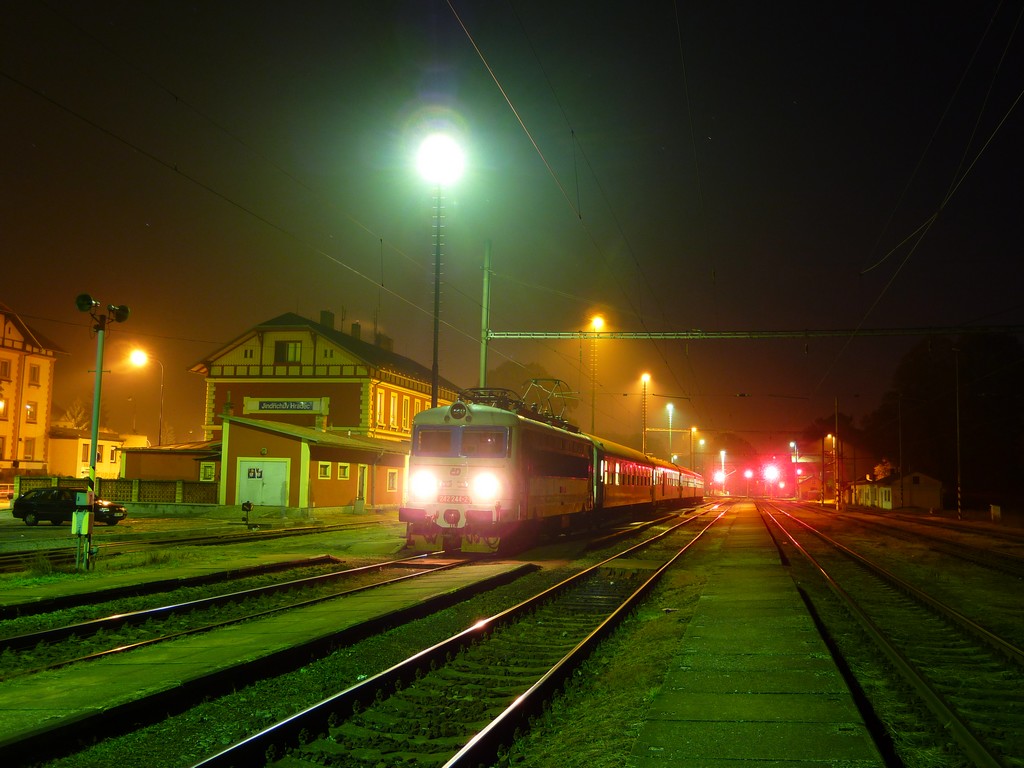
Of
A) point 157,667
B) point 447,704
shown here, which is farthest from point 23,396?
point 447,704

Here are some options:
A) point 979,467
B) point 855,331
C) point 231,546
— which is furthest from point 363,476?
point 979,467

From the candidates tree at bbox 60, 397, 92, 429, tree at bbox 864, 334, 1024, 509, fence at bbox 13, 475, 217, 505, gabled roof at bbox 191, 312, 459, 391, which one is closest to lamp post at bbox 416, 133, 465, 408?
fence at bbox 13, 475, 217, 505

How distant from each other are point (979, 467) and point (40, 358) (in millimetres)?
69672

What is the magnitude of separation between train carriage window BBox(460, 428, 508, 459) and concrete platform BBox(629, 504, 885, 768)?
7995 mm

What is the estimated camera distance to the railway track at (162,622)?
891 cm

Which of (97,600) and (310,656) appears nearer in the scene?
(310,656)

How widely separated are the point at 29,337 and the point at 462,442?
52224mm

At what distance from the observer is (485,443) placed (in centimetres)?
1947

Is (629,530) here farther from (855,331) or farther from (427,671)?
(427,671)

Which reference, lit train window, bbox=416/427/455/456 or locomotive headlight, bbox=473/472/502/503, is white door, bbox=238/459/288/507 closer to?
lit train window, bbox=416/427/455/456

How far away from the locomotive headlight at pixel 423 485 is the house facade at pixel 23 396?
4574 centimetres

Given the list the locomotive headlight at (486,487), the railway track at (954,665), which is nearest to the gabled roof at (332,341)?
the locomotive headlight at (486,487)

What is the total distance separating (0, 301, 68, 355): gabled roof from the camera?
190ft

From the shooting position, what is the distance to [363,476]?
45.7 m
